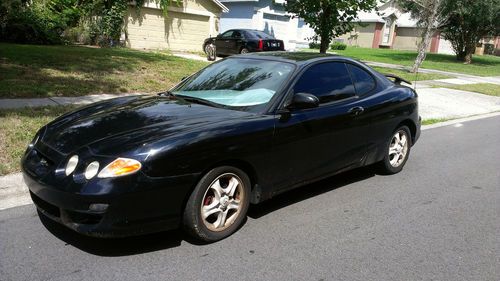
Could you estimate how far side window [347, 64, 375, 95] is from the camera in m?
5.57

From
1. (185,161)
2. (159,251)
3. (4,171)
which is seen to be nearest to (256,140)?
(185,161)

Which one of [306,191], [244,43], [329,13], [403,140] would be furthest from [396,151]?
[244,43]

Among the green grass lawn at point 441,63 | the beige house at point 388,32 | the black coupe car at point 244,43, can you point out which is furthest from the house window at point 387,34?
the black coupe car at point 244,43

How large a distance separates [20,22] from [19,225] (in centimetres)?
1544

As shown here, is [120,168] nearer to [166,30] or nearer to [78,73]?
[78,73]

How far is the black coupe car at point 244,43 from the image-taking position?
2136 centimetres

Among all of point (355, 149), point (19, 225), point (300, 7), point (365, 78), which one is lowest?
point (19, 225)

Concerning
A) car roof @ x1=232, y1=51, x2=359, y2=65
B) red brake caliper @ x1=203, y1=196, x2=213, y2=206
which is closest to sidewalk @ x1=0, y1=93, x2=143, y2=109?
car roof @ x1=232, y1=51, x2=359, y2=65

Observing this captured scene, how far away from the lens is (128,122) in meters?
4.07

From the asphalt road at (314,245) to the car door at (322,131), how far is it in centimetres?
42

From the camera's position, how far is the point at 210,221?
4.04 metres

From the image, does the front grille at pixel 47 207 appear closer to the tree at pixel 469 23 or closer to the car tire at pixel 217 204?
the car tire at pixel 217 204

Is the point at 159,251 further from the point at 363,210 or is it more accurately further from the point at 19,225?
the point at 363,210

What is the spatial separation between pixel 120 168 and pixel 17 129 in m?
3.63
